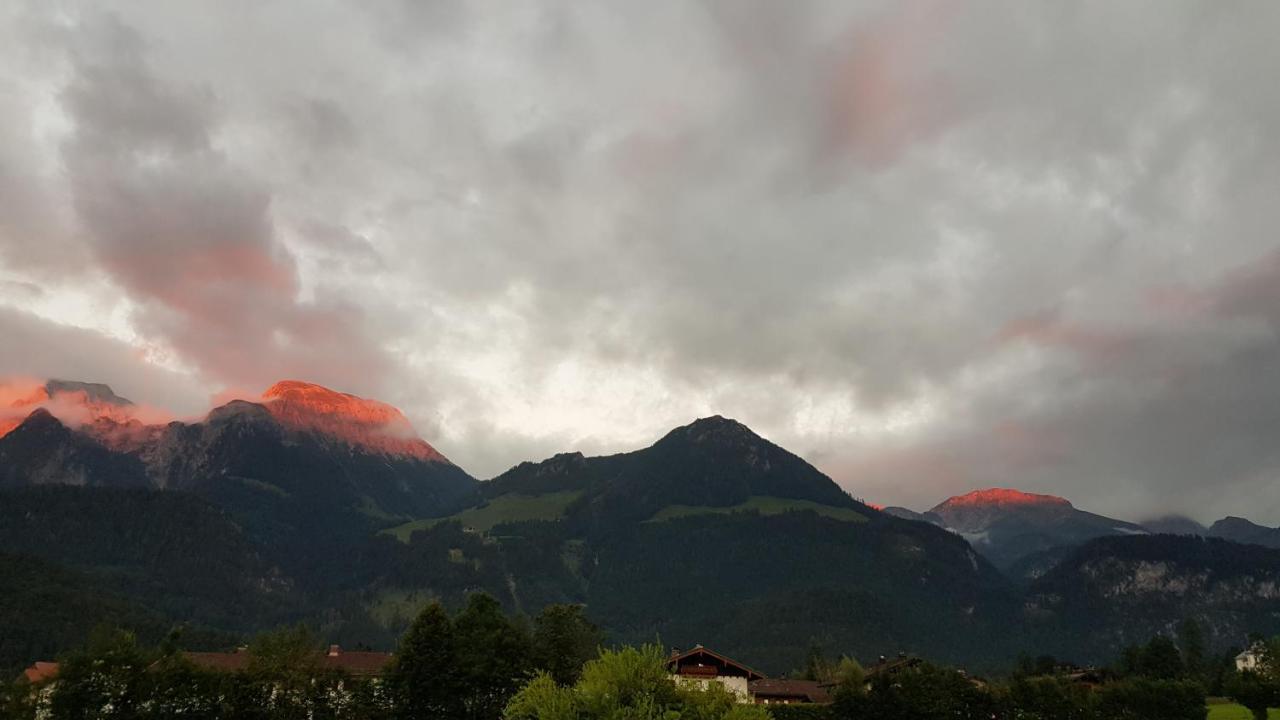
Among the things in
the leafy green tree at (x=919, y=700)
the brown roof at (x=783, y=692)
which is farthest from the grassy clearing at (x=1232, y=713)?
the brown roof at (x=783, y=692)

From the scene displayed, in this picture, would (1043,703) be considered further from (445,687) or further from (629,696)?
(629,696)

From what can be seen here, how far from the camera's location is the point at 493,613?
340 ft

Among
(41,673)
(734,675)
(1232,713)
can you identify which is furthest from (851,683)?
(41,673)

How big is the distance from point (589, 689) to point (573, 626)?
7091cm

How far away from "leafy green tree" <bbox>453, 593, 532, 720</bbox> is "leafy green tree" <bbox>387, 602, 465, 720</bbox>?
95 centimetres

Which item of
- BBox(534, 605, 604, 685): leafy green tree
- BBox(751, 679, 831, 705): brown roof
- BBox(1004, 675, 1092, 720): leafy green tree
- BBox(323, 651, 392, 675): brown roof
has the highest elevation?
BBox(534, 605, 604, 685): leafy green tree

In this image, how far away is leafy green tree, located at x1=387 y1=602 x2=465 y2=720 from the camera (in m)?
93.2

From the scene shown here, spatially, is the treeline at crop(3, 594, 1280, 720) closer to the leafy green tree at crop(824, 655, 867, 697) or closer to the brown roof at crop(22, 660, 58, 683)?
the leafy green tree at crop(824, 655, 867, 697)

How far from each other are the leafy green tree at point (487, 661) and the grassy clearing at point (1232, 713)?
324 ft

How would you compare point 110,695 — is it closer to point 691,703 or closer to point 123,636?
point 123,636

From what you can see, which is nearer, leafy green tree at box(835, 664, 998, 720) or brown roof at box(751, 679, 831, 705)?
leafy green tree at box(835, 664, 998, 720)

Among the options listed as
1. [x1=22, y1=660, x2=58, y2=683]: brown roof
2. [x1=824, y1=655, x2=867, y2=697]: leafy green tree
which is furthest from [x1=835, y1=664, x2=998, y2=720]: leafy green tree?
[x1=22, y1=660, x2=58, y2=683]: brown roof

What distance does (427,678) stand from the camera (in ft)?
307

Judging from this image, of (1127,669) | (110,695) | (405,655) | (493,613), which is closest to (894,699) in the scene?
(493,613)
